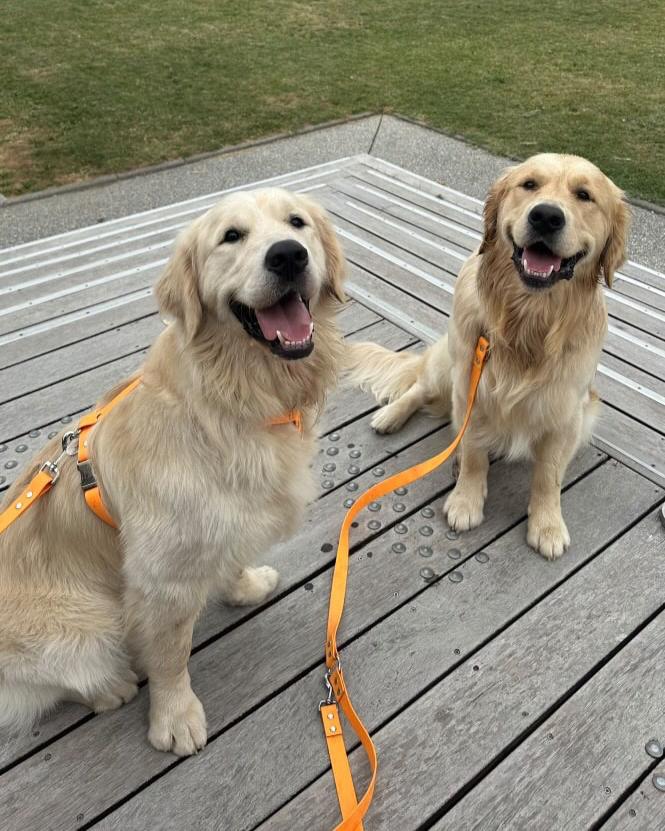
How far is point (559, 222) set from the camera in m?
1.99

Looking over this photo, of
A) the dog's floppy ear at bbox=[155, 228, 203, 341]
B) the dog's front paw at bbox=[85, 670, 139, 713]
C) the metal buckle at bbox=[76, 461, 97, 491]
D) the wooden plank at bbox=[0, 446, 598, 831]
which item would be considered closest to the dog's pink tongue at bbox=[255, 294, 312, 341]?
the dog's floppy ear at bbox=[155, 228, 203, 341]

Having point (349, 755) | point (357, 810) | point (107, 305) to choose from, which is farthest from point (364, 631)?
point (107, 305)

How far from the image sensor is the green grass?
21.0ft

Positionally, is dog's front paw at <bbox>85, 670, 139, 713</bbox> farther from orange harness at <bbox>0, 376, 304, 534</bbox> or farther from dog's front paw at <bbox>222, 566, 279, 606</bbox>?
orange harness at <bbox>0, 376, 304, 534</bbox>

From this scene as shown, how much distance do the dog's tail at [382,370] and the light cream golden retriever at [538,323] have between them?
18.0 inches

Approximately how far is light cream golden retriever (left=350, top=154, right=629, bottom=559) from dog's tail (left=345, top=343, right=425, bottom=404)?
18.0 inches

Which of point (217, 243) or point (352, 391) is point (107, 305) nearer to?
point (352, 391)

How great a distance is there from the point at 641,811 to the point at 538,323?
1495mm

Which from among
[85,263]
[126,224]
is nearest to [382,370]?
[85,263]

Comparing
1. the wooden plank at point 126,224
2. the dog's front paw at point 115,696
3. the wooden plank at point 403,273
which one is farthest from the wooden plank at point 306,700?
the wooden plank at point 126,224

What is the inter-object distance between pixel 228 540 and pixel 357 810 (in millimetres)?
A: 780

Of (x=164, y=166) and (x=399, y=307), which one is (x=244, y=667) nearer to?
(x=399, y=307)

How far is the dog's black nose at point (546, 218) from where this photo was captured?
1977 mm

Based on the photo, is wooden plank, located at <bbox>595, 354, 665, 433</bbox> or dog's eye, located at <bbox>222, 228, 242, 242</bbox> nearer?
dog's eye, located at <bbox>222, 228, 242, 242</bbox>
